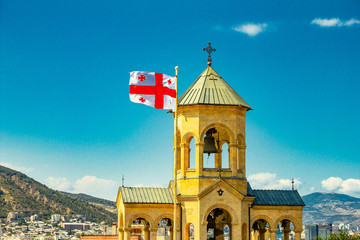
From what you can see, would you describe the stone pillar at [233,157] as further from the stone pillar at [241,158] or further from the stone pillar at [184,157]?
the stone pillar at [184,157]

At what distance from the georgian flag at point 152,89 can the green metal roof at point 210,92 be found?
191 inches

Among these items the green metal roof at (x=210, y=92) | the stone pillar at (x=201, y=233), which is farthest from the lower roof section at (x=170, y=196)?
the green metal roof at (x=210, y=92)

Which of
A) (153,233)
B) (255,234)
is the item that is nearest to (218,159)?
(255,234)

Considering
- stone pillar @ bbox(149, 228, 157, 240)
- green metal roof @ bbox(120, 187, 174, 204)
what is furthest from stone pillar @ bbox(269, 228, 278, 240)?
stone pillar @ bbox(149, 228, 157, 240)

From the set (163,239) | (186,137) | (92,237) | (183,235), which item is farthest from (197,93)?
(163,239)

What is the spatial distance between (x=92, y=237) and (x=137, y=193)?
3226cm

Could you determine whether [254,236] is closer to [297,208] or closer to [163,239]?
[297,208]

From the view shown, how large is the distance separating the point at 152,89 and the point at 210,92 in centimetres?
759

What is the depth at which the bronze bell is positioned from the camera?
179 ft

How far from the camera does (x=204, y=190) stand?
5056cm

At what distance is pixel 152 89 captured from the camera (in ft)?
155

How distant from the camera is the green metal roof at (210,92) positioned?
52.5m

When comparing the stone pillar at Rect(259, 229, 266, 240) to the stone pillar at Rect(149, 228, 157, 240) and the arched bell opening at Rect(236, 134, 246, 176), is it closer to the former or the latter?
the arched bell opening at Rect(236, 134, 246, 176)

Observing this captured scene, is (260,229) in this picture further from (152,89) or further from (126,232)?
(152,89)
